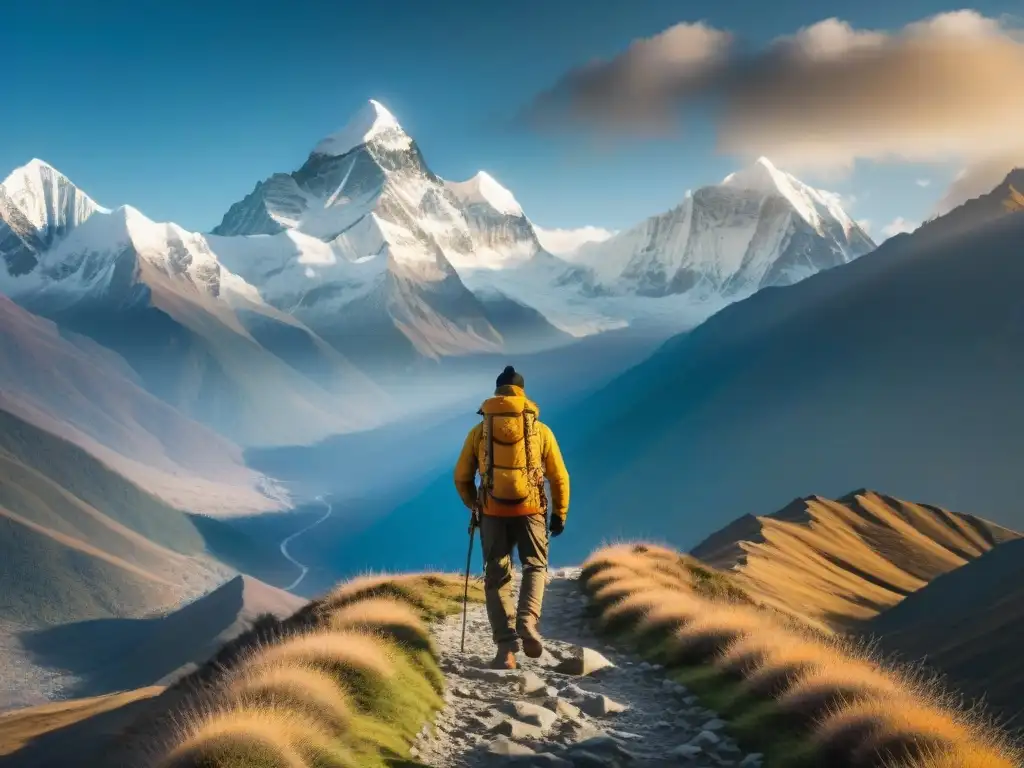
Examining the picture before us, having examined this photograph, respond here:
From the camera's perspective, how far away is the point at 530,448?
1725 centimetres

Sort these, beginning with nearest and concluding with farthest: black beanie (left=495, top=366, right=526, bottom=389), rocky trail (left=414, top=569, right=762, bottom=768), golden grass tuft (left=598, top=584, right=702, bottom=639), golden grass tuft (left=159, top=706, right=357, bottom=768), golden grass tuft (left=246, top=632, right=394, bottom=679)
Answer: golden grass tuft (left=159, top=706, right=357, bottom=768)
rocky trail (left=414, top=569, right=762, bottom=768)
golden grass tuft (left=246, top=632, right=394, bottom=679)
black beanie (left=495, top=366, right=526, bottom=389)
golden grass tuft (left=598, top=584, right=702, bottom=639)

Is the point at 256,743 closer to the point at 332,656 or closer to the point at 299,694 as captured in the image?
the point at 299,694

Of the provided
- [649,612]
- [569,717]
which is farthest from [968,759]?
[649,612]

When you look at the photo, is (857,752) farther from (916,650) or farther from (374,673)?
(916,650)

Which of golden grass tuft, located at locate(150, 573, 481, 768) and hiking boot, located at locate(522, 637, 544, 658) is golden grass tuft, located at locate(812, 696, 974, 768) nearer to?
golden grass tuft, located at locate(150, 573, 481, 768)

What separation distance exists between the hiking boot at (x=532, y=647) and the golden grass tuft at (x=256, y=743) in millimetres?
6616

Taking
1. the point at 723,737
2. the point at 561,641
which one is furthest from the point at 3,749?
the point at 723,737

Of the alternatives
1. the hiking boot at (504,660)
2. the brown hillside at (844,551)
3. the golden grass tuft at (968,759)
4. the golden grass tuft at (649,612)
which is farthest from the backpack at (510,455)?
the brown hillside at (844,551)

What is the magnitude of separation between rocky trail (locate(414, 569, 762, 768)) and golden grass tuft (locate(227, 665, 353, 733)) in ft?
4.35

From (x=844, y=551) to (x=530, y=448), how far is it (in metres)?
108

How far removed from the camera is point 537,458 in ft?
57.0

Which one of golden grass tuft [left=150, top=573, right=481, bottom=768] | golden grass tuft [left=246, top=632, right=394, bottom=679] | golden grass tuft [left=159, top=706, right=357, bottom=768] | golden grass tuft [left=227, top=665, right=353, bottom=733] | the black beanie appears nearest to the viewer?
golden grass tuft [left=159, top=706, right=357, bottom=768]

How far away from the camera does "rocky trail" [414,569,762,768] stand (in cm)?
1257

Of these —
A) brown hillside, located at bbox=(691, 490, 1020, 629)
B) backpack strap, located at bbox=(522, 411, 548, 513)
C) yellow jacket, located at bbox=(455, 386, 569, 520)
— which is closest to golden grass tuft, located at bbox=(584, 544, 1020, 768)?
yellow jacket, located at bbox=(455, 386, 569, 520)
